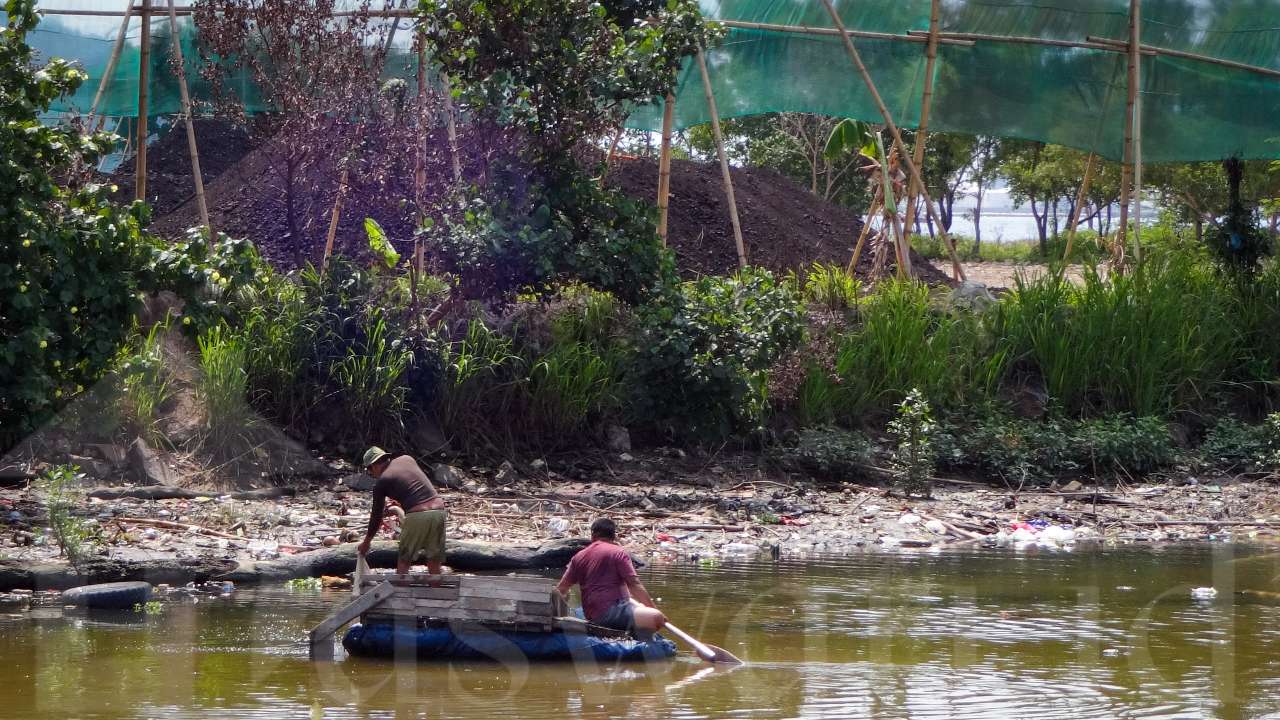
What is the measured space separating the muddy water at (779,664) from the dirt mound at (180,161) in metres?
11.3

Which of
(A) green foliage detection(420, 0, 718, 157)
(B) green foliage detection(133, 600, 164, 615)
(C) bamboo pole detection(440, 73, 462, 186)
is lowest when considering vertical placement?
(B) green foliage detection(133, 600, 164, 615)

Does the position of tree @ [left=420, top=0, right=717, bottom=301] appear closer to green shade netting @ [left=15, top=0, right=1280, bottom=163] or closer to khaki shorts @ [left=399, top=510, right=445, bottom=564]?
green shade netting @ [left=15, top=0, right=1280, bottom=163]

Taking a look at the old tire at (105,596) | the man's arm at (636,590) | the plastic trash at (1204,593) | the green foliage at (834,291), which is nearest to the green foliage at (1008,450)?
the green foliage at (834,291)

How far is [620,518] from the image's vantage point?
11039 mm

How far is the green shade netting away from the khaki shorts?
7784 mm

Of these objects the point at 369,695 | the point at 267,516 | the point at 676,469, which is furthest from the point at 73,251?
the point at 676,469

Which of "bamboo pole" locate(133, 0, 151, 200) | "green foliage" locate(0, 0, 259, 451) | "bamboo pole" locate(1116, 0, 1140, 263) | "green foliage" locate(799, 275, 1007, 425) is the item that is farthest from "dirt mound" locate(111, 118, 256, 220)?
"bamboo pole" locate(1116, 0, 1140, 263)

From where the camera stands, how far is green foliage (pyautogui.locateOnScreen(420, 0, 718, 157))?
11.8 metres

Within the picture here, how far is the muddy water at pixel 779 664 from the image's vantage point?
6.27 m

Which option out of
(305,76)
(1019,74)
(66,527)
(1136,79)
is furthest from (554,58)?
(1136,79)

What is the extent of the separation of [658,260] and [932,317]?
402 centimetres

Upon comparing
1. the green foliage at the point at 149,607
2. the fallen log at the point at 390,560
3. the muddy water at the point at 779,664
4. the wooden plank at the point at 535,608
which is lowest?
the muddy water at the point at 779,664

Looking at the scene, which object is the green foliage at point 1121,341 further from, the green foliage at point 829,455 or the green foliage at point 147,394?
the green foliage at point 147,394

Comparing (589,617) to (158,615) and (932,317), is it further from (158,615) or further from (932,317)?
(932,317)
